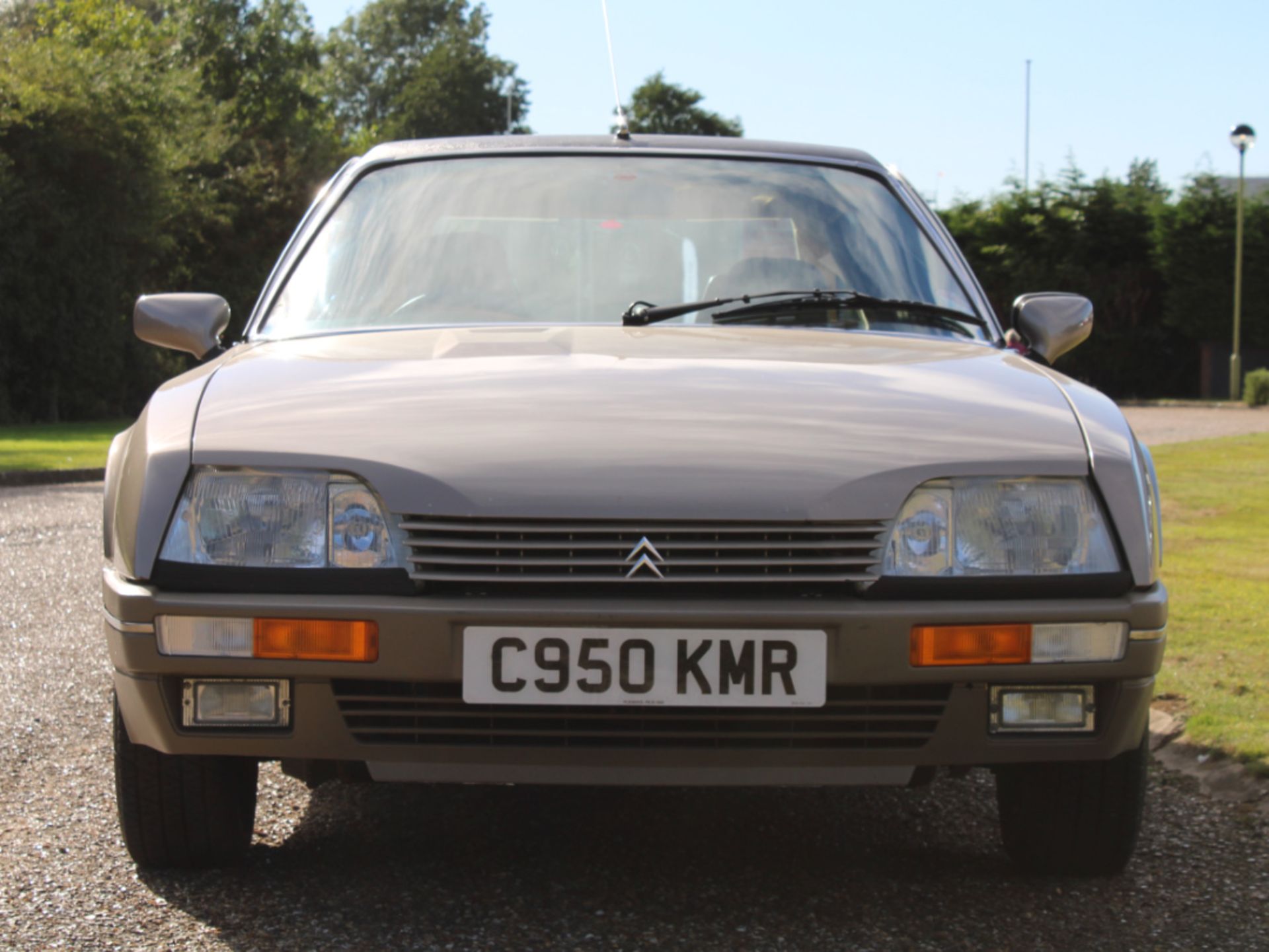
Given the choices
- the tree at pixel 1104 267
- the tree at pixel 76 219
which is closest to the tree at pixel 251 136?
the tree at pixel 76 219

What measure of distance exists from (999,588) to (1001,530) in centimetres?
10

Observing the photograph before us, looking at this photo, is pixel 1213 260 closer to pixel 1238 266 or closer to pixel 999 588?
pixel 1238 266

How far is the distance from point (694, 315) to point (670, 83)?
73.2 meters

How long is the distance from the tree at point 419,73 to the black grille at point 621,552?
7654cm

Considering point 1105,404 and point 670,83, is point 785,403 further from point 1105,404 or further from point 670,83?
point 670,83

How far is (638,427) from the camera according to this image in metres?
2.73

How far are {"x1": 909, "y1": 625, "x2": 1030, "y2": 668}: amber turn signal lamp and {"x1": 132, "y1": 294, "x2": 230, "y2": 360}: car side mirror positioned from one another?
1812 millimetres

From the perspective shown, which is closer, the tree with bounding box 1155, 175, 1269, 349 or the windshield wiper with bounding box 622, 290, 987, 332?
the windshield wiper with bounding box 622, 290, 987, 332

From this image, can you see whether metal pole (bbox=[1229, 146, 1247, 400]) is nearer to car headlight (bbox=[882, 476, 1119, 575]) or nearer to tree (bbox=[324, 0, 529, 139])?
car headlight (bbox=[882, 476, 1119, 575])

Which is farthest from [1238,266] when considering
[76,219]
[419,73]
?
[419,73]

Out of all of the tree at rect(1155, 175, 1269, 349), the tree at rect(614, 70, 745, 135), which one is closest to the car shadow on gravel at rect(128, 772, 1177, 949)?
the tree at rect(1155, 175, 1269, 349)

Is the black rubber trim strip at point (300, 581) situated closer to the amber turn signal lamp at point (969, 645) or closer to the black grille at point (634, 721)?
the black grille at point (634, 721)

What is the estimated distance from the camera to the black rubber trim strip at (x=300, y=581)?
2.62 meters

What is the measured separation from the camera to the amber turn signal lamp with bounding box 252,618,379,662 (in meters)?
2.59
